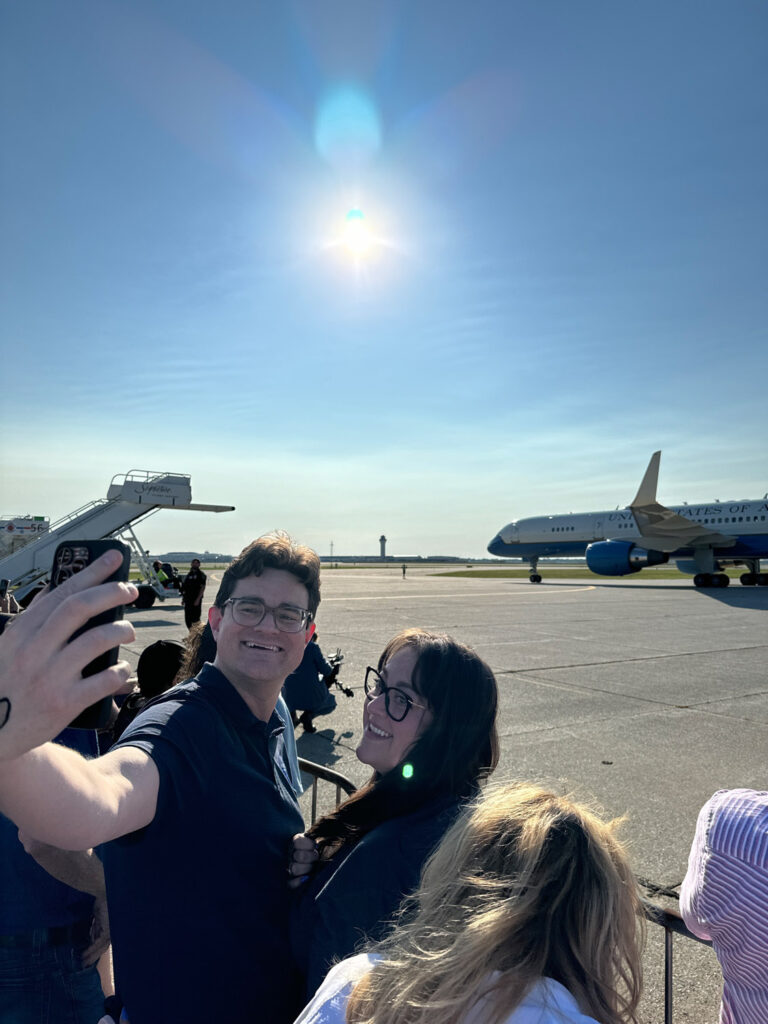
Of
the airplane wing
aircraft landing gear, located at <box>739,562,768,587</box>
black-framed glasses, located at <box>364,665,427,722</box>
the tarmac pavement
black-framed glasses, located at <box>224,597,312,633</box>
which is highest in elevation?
the airplane wing

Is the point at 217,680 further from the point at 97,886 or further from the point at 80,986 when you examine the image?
the point at 80,986

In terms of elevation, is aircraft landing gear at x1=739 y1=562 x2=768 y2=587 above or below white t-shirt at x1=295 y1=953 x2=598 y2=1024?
below

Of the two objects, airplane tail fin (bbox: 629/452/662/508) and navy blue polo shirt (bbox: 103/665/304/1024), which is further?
airplane tail fin (bbox: 629/452/662/508)

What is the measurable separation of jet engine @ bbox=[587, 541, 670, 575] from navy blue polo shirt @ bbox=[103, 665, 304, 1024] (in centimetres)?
3462

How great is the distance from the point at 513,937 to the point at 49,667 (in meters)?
0.90

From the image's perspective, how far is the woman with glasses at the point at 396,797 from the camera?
1.72m

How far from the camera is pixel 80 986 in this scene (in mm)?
2152

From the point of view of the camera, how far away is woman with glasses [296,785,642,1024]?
42.0 inches

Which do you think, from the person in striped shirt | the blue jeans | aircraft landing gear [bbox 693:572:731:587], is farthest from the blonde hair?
aircraft landing gear [bbox 693:572:731:587]

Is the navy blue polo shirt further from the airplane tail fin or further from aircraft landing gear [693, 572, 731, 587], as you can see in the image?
aircraft landing gear [693, 572, 731, 587]

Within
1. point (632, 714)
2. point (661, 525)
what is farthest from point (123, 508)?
point (661, 525)

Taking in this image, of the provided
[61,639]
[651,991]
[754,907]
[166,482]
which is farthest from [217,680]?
[166,482]

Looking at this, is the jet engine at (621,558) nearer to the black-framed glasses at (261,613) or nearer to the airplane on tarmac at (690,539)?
the airplane on tarmac at (690,539)

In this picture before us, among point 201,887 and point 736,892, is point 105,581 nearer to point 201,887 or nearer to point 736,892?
point 201,887
